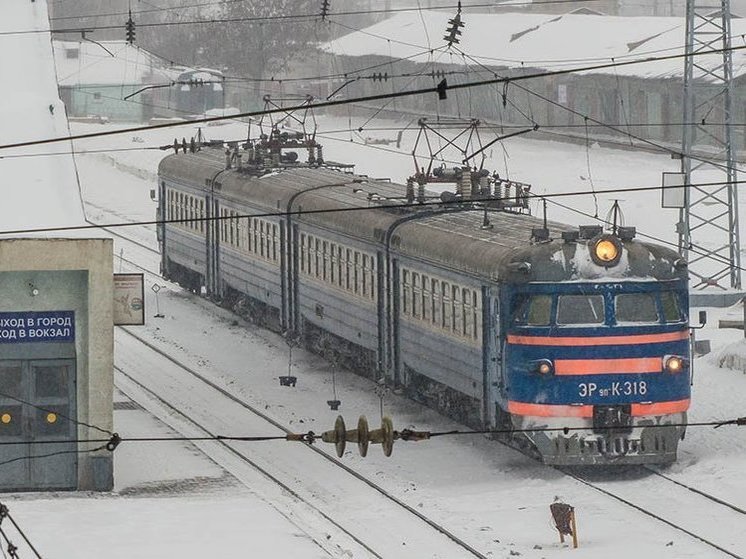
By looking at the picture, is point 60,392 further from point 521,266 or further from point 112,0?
point 112,0

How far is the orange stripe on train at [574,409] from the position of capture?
73.8 ft

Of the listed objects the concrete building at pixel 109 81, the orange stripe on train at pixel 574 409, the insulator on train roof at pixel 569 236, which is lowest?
the concrete building at pixel 109 81

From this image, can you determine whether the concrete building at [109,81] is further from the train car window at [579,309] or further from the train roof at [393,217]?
the train car window at [579,309]

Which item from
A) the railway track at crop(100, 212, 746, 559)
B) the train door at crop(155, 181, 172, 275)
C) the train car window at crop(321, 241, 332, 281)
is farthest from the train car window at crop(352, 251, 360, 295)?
the train door at crop(155, 181, 172, 275)

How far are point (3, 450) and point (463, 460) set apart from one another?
5736 mm

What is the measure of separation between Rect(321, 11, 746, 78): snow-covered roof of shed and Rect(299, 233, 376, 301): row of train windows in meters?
27.8

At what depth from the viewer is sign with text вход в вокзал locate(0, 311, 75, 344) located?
2334 cm

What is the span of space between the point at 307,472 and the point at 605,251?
4.84 m

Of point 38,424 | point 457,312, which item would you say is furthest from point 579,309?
point 38,424

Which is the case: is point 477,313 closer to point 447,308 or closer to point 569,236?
point 447,308

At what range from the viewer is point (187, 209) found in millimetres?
39250

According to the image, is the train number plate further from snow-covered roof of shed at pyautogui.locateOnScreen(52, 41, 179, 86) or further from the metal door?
snow-covered roof of shed at pyautogui.locateOnScreen(52, 41, 179, 86)

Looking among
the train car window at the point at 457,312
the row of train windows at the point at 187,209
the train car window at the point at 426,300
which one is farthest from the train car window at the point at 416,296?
the row of train windows at the point at 187,209

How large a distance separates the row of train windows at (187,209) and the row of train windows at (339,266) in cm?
650
